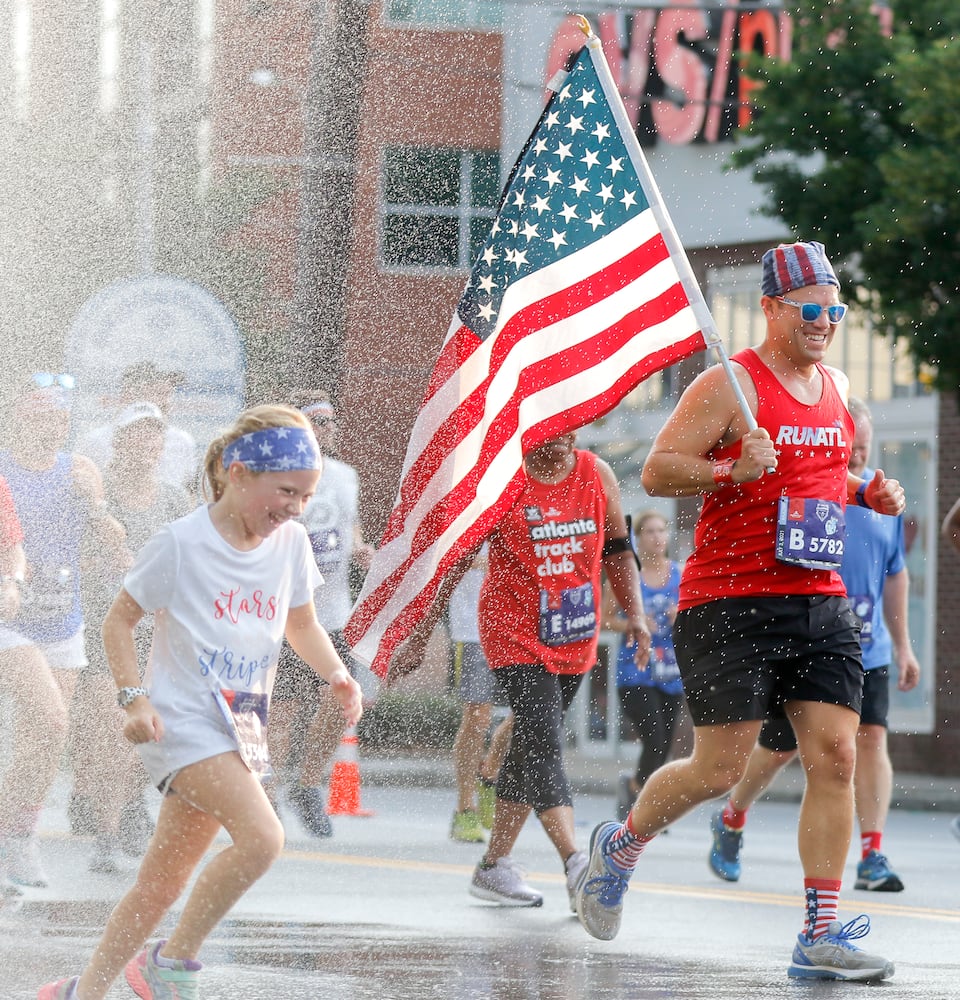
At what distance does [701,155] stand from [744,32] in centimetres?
131

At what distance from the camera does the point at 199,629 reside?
16.5 feet

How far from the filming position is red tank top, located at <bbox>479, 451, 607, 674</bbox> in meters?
7.63

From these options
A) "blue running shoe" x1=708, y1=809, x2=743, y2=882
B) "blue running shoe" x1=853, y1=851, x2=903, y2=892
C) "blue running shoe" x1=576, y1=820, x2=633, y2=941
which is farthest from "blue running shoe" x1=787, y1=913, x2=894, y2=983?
"blue running shoe" x1=708, y1=809, x2=743, y2=882

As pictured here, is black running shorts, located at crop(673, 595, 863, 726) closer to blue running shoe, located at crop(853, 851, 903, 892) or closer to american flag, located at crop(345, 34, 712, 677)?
american flag, located at crop(345, 34, 712, 677)

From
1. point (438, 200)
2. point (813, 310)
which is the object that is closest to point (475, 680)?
point (813, 310)

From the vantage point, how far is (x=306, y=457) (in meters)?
5.16

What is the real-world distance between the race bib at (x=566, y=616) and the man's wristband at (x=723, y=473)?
1.58m

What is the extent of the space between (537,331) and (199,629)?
1.99 m

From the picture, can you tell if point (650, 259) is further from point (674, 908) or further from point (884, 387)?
point (884, 387)

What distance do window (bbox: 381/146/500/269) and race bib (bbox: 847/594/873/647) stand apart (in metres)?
16.3

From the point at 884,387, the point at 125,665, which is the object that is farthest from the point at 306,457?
the point at 884,387

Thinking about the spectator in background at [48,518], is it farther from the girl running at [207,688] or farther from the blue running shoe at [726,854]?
the girl running at [207,688]

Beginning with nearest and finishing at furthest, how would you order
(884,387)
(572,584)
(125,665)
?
(125,665)
(572,584)
(884,387)

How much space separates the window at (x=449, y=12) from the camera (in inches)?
920
